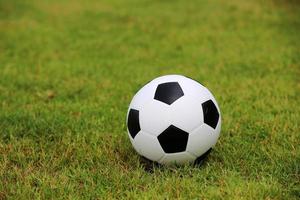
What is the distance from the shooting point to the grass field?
3682 millimetres

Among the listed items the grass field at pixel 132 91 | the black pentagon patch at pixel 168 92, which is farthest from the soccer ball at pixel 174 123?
the grass field at pixel 132 91

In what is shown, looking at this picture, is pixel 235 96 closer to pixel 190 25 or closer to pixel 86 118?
pixel 86 118

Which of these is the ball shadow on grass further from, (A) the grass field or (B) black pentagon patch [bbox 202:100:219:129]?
(B) black pentagon patch [bbox 202:100:219:129]

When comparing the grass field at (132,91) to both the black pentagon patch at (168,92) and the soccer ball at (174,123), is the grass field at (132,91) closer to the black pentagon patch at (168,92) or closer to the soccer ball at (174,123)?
the soccer ball at (174,123)

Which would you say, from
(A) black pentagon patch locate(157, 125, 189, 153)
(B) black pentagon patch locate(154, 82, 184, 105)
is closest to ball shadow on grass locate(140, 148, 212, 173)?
(A) black pentagon patch locate(157, 125, 189, 153)

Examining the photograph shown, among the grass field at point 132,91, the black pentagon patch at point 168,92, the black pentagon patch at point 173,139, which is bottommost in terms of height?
Result: the grass field at point 132,91

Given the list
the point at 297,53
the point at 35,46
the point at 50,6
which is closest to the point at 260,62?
the point at 297,53

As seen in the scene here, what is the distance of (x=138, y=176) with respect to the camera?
3.74m

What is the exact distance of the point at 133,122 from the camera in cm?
390

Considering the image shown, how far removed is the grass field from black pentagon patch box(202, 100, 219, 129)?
37 cm

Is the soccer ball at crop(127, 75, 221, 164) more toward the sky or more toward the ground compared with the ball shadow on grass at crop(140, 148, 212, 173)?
more toward the sky

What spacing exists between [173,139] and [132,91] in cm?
256

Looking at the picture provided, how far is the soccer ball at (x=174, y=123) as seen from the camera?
3.72 m

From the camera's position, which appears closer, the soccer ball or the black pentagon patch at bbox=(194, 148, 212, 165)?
the soccer ball
